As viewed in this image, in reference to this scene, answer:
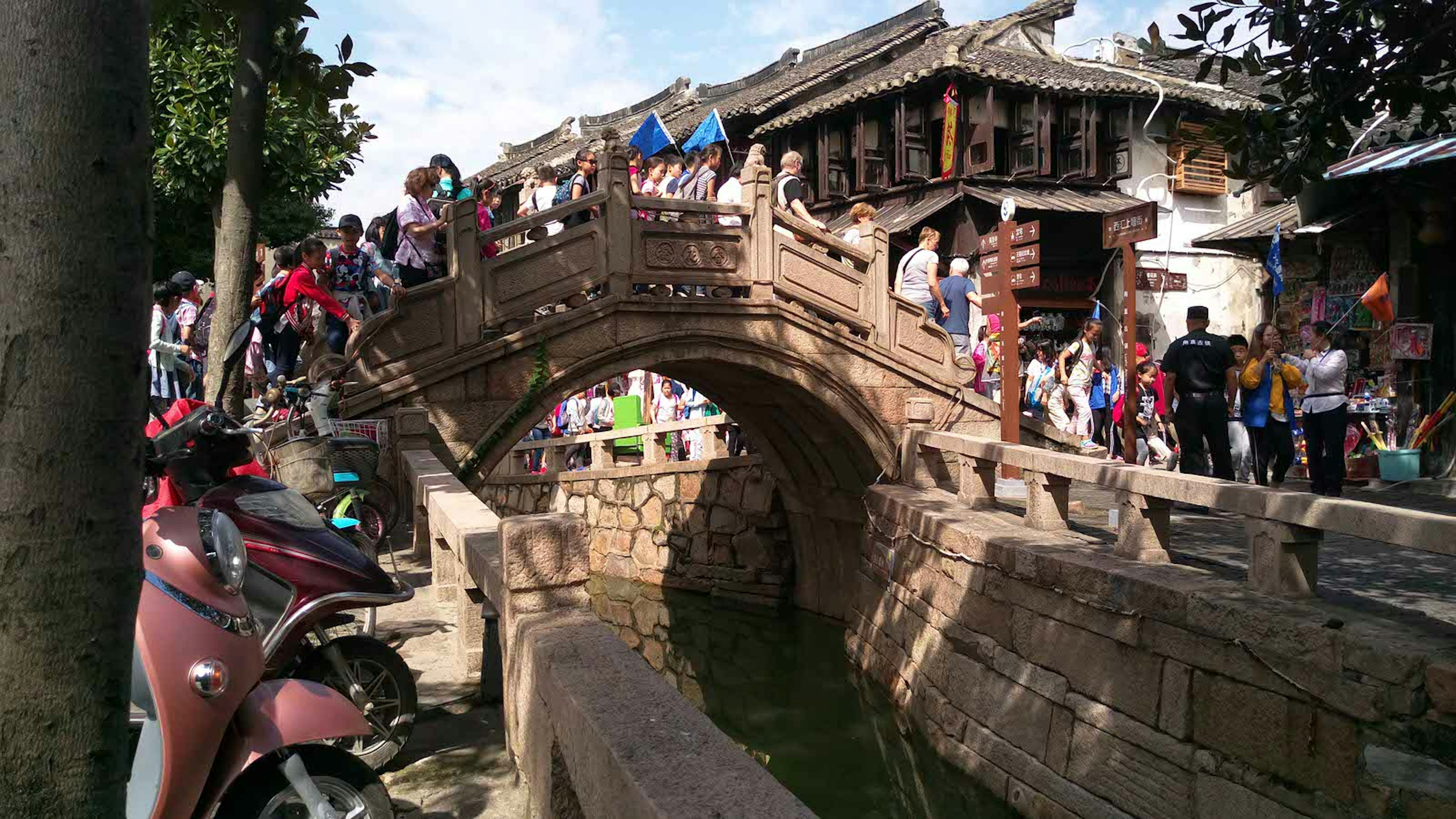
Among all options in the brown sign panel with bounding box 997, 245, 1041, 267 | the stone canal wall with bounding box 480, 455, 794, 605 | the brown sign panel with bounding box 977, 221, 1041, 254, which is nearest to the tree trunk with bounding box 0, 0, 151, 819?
the brown sign panel with bounding box 977, 221, 1041, 254

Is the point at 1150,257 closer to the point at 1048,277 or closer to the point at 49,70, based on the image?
the point at 1048,277

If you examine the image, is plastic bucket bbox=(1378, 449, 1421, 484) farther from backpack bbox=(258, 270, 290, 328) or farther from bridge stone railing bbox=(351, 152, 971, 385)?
backpack bbox=(258, 270, 290, 328)

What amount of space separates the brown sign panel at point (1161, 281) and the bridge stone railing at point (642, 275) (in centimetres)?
307

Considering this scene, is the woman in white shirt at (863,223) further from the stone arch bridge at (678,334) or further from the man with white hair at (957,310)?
the man with white hair at (957,310)

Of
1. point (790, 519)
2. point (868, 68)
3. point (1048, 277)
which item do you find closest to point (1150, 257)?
point (1048, 277)

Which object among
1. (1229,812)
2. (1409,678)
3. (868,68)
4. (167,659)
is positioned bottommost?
(1229,812)

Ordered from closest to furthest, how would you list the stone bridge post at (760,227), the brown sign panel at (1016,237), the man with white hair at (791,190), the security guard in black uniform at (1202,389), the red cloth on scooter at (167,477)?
the red cloth on scooter at (167,477)
the security guard in black uniform at (1202,389)
the brown sign panel at (1016,237)
the stone bridge post at (760,227)
the man with white hair at (791,190)

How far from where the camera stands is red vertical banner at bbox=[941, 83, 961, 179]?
1912 centimetres

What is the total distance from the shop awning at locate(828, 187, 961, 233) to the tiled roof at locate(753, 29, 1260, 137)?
205 cm

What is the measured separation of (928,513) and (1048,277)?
1203cm

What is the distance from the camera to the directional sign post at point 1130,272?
931 centimetres

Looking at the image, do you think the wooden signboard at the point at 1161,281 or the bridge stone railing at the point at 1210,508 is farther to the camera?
the wooden signboard at the point at 1161,281

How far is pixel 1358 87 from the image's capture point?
5.23 m

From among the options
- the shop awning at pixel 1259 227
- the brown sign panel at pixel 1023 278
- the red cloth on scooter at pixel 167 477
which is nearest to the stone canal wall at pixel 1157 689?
the brown sign panel at pixel 1023 278
